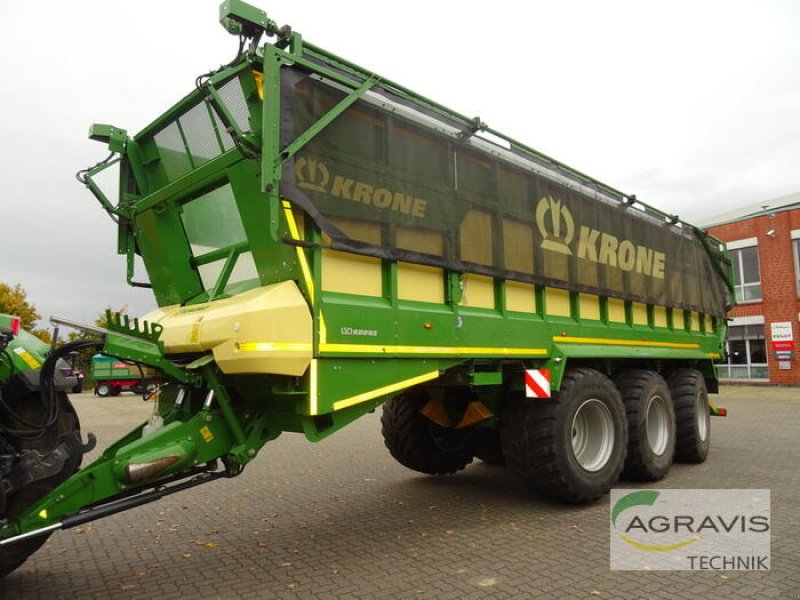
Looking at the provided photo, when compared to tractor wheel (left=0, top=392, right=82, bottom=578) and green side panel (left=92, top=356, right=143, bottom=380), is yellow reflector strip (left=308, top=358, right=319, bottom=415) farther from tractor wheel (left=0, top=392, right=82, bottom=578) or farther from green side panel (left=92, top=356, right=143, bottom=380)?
tractor wheel (left=0, top=392, right=82, bottom=578)

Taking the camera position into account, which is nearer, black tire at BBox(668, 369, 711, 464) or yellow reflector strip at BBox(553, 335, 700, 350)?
yellow reflector strip at BBox(553, 335, 700, 350)

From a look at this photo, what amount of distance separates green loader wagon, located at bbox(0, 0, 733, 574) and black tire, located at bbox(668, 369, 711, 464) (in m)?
0.81

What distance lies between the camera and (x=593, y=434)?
5914 millimetres

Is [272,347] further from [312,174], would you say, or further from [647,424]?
[647,424]

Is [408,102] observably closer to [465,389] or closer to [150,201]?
[150,201]

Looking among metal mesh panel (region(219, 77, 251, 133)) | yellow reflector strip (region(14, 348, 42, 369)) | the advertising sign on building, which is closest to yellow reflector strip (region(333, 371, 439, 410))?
yellow reflector strip (region(14, 348, 42, 369))

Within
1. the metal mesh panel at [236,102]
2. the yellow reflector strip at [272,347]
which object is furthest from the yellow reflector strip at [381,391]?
the metal mesh panel at [236,102]

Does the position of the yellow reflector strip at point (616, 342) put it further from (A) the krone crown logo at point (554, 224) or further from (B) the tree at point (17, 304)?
(B) the tree at point (17, 304)

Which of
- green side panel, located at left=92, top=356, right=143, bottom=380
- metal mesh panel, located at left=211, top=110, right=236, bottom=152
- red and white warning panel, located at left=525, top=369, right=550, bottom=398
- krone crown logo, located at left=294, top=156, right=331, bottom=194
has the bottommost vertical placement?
red and white warning panel, located at left=525, top=369, right=550, bottom=398

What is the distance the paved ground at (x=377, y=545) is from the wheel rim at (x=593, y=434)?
43 centimetres

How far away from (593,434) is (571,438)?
24.4 inches

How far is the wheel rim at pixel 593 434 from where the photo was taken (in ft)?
18.8

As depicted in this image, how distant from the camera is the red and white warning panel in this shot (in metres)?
5.20
